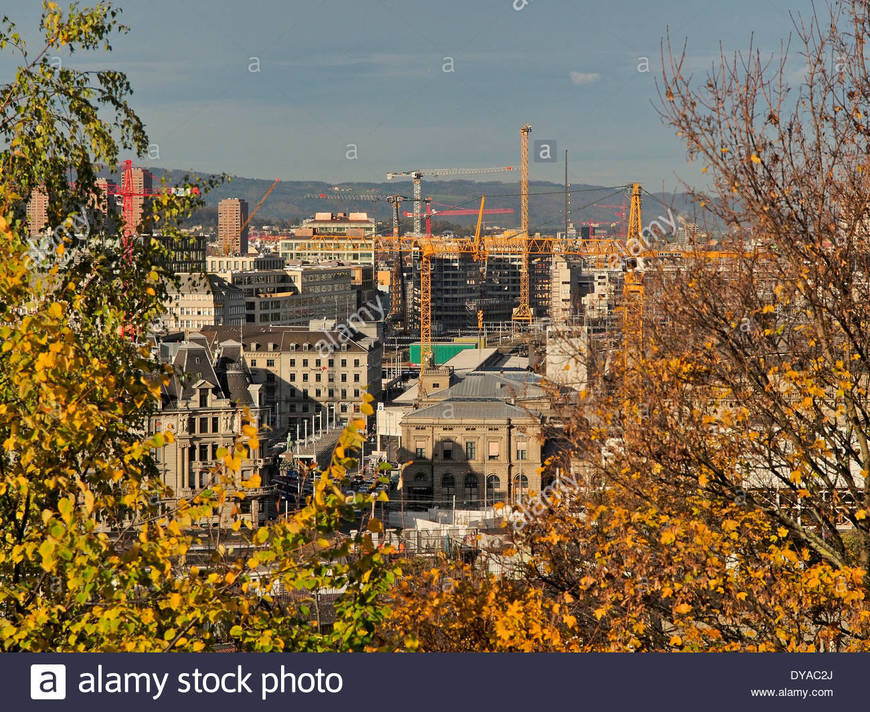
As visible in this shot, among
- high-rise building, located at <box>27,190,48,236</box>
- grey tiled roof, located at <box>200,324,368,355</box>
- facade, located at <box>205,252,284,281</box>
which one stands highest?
facade, located at <box>205,252,284,281</box>

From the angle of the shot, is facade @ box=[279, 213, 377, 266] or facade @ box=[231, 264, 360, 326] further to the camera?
facade @ box=[279, 213, 377, 266]

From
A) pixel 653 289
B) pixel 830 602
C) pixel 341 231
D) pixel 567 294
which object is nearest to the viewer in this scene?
pixel 830 602

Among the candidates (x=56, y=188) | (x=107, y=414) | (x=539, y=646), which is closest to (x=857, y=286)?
(x=539, y=646)

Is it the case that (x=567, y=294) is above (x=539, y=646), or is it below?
above

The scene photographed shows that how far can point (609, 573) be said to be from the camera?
7359 mm

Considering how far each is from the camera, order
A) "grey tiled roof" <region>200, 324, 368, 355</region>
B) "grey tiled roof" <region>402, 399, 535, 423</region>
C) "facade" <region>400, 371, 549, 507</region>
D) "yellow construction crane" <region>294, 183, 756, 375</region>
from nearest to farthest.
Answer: "yellow construction crane" <region>294, 183, 756, 375</region>
"facade" <region>400, 371, 549, 507</region>
"grey tiled roof" <region>402, 399, 535, 423</region>
"grey tiled roof" <region>200, 324, 368, 355</region>

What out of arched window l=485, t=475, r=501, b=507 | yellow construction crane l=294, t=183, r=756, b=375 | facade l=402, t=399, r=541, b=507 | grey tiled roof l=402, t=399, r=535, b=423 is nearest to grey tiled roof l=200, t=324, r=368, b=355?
yellow construction crane l=294, t=183, r=756, b=375

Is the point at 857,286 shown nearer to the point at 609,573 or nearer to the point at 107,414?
the point at 609,573

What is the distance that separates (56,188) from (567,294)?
10086 centimetres

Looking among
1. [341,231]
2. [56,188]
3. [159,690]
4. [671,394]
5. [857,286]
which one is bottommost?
[159,690]

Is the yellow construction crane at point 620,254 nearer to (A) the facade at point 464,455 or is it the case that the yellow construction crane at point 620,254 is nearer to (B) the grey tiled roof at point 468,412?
(B) the grey tiled roof at point 468,412

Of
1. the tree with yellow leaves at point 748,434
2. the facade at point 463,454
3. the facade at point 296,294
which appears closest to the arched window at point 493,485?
the facade at point 463,454

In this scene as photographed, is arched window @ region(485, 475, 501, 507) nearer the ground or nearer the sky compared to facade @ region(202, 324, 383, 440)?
nearer the ground

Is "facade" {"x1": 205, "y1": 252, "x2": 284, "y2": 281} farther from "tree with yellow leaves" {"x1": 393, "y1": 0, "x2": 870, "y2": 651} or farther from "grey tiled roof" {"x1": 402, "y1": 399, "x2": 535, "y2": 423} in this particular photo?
"tree with yellow leaves" {"x1": 393, "y1": 0, "x2": 870, "y2": 651}
